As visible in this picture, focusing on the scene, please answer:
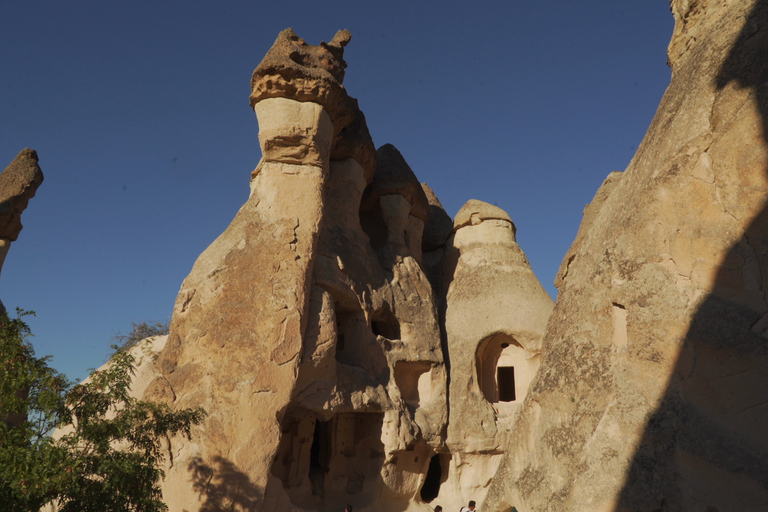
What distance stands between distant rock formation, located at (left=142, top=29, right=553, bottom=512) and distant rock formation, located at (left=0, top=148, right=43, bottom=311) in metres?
3.69

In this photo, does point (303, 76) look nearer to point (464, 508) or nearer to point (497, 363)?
point (464, 508)

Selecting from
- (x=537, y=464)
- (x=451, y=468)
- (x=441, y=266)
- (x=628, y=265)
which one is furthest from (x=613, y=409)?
(x=441, y=266)

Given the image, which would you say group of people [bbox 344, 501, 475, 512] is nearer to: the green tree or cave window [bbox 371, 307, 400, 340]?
cave window [bbox 371, 307, 400, 340]

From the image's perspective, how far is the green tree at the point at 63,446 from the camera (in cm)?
502

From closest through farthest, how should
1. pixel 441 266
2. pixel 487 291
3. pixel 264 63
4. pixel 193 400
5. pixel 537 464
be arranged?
pixel 537 464 → pixel 193 400 → pixel 264 63 → pixel 487 291 → pixel 441 266

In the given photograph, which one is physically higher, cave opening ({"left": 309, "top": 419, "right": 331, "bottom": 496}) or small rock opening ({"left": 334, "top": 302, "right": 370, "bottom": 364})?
small rock opening ({"left": 334, "top": 302, "right": 370, "bottom": 364})

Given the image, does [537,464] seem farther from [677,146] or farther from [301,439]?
[301,439]

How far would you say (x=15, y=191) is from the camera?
11.6 m

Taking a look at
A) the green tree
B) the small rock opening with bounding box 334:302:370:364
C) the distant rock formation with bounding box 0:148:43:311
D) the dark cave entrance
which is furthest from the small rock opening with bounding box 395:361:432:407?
the distant rock formation with bounding box 0:148:43:311

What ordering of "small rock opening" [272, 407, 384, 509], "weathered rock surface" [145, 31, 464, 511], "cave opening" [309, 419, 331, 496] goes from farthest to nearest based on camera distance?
"cave opening" [309, 419, 331, 496] → "small rock opening" [272, 407, 384, 509] → "weathered rock surface" [145, 31, 464, 511]

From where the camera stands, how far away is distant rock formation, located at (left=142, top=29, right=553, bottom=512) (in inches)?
359

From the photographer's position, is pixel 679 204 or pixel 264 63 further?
pixel 264 63

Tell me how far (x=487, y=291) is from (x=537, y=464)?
33.4 ft

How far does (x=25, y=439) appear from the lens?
5344 millimetres
